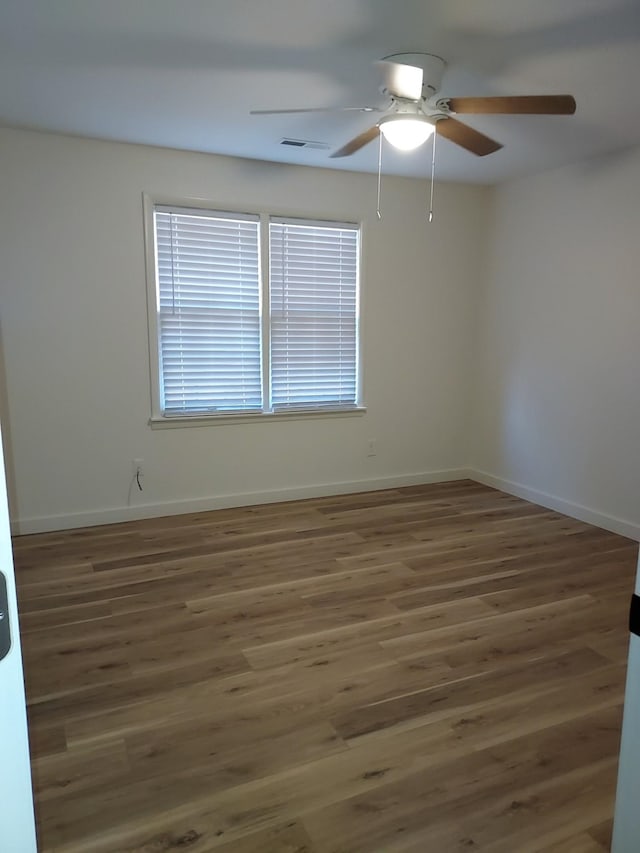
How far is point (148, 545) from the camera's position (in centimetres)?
392

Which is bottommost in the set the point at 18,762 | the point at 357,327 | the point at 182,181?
the point at 18,762

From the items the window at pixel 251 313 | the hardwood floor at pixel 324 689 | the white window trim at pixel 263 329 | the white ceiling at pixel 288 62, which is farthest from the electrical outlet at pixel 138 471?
the white ceiling at pixel 288 62

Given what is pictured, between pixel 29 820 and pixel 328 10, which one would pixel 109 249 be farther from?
pixel 29 820

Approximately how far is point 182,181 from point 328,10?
2242 mm

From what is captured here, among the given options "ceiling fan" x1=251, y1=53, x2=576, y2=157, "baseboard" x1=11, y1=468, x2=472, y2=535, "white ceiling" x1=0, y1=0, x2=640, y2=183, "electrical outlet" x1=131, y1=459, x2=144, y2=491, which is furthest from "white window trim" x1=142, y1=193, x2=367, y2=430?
"ceiling fan" x1=251, y1=53, x2=576, y2=157

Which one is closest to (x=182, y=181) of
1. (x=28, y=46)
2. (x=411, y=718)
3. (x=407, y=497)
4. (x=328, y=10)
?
(x=28, y=46)

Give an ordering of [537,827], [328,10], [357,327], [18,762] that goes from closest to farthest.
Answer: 1. [18,762]
2. [537,827]
3. [328,10]
4. [357,327]

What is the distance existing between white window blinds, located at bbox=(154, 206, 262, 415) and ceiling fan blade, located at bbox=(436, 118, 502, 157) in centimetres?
197

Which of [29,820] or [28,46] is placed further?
[28,46]

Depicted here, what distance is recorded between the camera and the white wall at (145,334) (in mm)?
3906

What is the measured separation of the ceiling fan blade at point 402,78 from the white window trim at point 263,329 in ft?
7.03

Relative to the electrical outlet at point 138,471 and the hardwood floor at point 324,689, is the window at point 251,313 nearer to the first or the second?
the electrical outlet at point 138,471

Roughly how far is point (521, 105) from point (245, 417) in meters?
2.96

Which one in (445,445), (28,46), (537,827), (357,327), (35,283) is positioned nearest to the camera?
(537,827)
